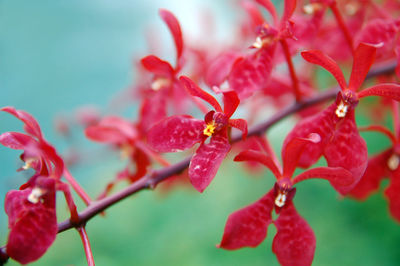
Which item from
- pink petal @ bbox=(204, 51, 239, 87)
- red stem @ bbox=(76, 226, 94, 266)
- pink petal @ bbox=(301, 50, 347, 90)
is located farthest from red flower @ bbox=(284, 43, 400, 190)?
red stem @ bbox=(76, 226, 94, 266)

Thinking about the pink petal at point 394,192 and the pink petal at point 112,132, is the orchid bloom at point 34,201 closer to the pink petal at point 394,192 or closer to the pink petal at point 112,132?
the pink petal at point 112,132

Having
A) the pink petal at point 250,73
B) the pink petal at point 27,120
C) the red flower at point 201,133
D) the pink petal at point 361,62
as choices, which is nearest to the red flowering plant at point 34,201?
the pink petal at point 27,120

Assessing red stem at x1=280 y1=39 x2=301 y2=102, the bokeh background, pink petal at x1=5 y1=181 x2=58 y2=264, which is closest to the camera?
pink petal at x1=5 y1=181 x2=58 y2=264

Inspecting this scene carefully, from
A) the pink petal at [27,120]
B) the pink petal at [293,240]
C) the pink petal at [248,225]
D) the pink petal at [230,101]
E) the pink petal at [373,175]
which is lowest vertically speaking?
the pink petal at [373,175]

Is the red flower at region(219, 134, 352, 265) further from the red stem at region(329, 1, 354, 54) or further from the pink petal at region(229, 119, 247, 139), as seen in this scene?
the red stem at region(329, 1, 354, 54)

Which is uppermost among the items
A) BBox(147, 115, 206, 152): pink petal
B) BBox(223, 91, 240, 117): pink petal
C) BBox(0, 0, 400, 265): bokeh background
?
BBox(223, 91, 240, 117): pink petal

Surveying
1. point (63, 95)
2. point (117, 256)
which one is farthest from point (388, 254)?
point (63, 95)
